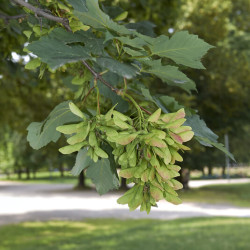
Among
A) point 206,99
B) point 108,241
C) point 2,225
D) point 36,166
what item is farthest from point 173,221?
point 36,166

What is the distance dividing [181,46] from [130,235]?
9.81m

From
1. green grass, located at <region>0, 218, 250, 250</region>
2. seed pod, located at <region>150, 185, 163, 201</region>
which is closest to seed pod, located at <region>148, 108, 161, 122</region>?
seed pod, located at <region>150, 185, 163, 201</region>

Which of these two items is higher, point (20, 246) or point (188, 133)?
point (188, 133)

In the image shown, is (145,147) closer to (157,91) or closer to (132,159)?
(132,159)

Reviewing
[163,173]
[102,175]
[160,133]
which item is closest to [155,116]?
[160,133]

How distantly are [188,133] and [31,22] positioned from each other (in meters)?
0.99

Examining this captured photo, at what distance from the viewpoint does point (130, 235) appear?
417 inches

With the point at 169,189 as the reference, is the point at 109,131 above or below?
above

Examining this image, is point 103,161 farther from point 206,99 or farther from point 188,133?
point 206,99

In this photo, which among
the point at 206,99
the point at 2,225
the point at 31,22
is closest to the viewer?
the point at 31,22

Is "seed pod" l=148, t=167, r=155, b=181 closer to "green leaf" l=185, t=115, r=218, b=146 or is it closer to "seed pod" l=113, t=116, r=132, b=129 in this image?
"seed pod" l=113, t=116, r=132, b=129

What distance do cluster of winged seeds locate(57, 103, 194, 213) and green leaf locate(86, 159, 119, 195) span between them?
296 mm

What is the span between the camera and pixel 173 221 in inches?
512

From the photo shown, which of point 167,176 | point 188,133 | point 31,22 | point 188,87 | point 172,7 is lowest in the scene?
point 167,176
